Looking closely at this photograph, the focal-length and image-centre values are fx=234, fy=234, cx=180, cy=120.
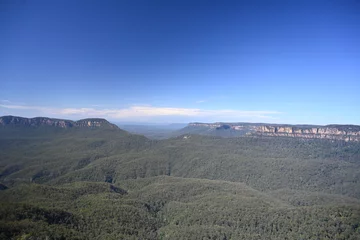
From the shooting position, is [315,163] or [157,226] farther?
[315,163]

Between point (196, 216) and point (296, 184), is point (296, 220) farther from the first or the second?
point (296, 184)

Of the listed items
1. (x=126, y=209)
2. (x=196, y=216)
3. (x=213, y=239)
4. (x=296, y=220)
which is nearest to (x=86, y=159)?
(x=126, y=209)

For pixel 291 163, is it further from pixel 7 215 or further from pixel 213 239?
pixel 7 215

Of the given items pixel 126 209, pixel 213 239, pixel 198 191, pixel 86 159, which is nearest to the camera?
pixel 213 239

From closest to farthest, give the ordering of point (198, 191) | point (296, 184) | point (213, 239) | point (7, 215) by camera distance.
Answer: point (7, 215), point (213, 239), point (198, 191), point (296, 184)

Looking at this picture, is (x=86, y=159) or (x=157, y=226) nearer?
(x=157, y=226)

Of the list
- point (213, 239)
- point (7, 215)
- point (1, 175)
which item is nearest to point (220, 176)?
point (213, 239)

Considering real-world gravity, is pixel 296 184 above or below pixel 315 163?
below

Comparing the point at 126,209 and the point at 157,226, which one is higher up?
the point at 126,209

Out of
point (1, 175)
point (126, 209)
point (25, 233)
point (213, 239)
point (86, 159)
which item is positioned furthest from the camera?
point (86, 159)
